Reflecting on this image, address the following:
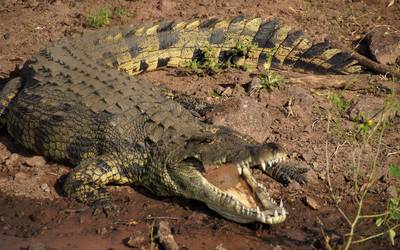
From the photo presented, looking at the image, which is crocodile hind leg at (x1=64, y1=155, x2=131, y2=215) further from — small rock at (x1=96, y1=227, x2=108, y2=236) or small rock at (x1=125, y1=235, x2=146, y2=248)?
small rock at (x1=125, y1=235, x2=146, y2=248)

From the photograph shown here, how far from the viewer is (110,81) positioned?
233 inches

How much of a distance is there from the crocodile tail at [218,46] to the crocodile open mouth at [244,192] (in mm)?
2686

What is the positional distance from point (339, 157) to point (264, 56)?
2128 mm

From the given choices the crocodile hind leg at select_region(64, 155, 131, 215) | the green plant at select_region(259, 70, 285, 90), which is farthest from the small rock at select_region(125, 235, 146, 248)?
the green plant at select_region(259, 70, 285, 90)

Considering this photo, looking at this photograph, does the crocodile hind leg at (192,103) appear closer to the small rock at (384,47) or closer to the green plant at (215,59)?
the green plant at (215,59)

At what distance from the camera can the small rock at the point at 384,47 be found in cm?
711

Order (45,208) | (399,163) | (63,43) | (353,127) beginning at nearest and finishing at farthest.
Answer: (45,208) < (399,163) < (353,127) < (63,43)

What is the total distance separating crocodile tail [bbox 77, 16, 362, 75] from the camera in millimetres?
7047

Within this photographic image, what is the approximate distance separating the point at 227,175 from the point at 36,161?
80.3 inches

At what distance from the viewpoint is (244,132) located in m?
5.82

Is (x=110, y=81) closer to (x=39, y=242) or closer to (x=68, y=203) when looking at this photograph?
(x=68, y=203)

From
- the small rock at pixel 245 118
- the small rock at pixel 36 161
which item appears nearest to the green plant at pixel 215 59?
the small rock at pixel 245 118

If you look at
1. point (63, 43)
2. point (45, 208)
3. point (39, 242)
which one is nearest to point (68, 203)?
point (45, 208)

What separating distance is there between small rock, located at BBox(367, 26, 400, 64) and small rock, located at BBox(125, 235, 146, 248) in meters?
4.15
